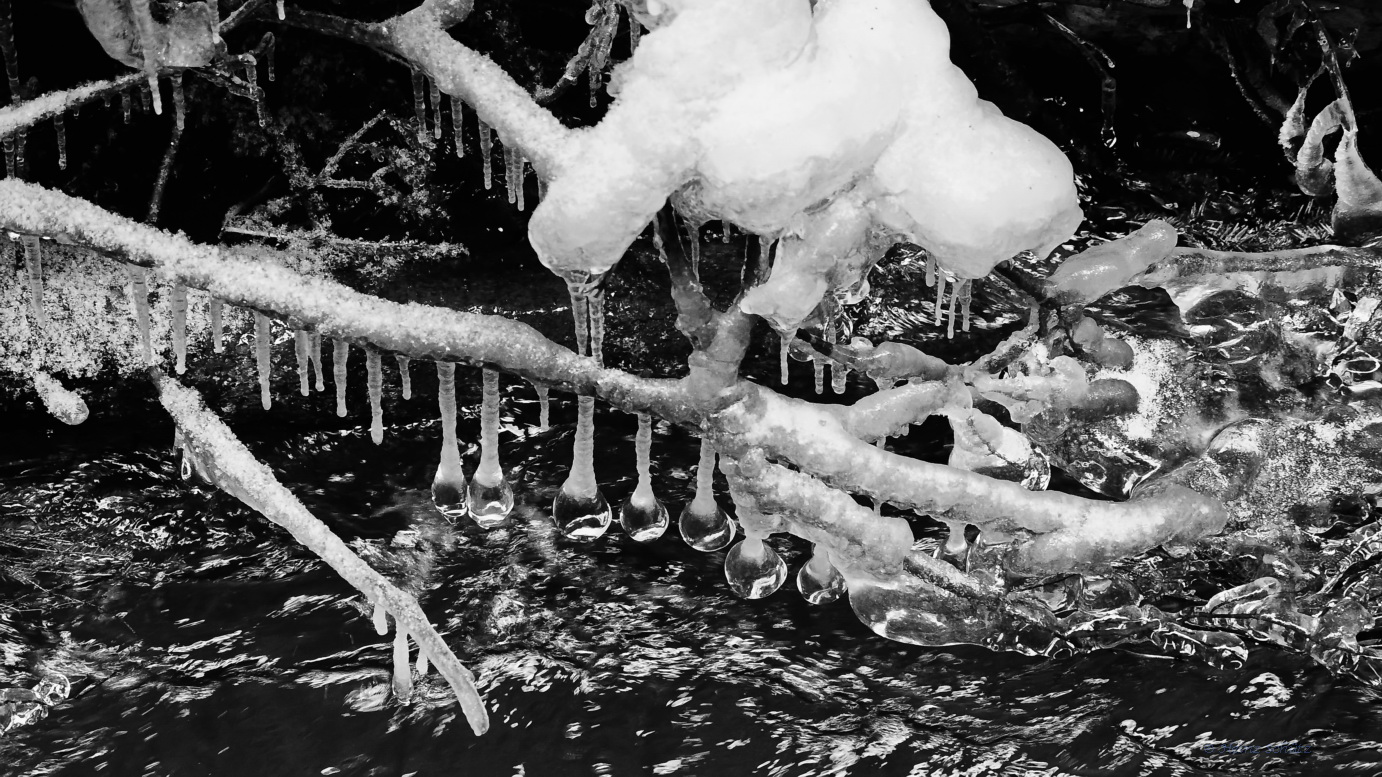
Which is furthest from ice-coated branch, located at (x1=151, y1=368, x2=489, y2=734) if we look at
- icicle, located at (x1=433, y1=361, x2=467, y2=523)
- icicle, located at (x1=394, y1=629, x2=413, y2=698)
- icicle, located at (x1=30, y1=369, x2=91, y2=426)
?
icicle, located at (x1=30, y1=369, x2=91, y2=426)

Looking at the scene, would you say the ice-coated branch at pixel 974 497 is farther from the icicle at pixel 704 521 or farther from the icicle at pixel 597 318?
the icicle at pixel 704 521

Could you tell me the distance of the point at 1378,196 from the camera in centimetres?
354

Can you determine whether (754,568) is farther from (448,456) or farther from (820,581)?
(448,456)

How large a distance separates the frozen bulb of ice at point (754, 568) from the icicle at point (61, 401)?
2.46 meters

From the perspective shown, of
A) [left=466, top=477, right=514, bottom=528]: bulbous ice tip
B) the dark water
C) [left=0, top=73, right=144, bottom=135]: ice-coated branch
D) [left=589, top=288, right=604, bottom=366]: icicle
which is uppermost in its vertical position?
[left=0, top=73, right=144, bottom=135]: ice-coated branch

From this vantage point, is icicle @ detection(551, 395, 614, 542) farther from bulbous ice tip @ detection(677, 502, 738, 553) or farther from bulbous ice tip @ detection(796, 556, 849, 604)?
bulbous ice tip @ detection(796, 556, 849, 604)

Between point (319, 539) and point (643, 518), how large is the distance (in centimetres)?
103

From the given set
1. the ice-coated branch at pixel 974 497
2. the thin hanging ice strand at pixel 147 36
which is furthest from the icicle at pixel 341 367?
the ice-coated branch at pixel 974 497

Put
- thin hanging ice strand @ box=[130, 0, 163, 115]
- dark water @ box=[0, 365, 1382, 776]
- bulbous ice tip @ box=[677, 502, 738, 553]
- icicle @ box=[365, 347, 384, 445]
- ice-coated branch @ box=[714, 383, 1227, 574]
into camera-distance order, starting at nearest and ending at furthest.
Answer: ice-coated branch @ box=[714, 383, 1227, 574] < icicle @ box=[365, 347, 384, 445] < thin hanging ice strand @ box=[130, 0, 163, 115] < dark water @ box=[0, 365, 1382, 776] < bulbous ice tip @ box=[677, 502, 738, 553]

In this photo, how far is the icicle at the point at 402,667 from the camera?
2.91 m

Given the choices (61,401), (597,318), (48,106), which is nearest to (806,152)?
(597,318)

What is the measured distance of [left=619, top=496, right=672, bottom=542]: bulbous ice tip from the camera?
134 inches

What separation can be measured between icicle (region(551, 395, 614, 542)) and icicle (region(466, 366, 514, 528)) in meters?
0.17

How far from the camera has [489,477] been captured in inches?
125
